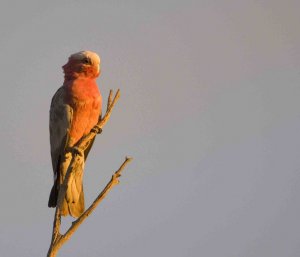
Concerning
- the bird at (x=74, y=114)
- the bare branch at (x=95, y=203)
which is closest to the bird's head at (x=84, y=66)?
the bird at (x=74, y=114)

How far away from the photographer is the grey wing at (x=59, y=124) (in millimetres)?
10492

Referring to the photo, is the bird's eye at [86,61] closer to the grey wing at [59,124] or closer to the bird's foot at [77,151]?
the grey wing at [59,124]

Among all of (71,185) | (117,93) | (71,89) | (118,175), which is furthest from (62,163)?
(118,175)

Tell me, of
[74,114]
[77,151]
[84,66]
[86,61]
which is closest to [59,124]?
[74,114]

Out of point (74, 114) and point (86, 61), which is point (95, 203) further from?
point (86, 61)

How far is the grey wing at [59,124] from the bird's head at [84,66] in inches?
13.5

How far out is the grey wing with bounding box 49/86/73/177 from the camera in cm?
1049

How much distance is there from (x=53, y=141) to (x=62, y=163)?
22.0 inches

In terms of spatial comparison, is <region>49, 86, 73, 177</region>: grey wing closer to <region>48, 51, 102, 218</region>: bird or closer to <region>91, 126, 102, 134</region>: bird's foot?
<region>48, 51, 102, 218</region>: bird

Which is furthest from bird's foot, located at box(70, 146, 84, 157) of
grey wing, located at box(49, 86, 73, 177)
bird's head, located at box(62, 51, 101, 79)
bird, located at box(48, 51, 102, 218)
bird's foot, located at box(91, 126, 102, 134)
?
bird's head, located at box(62, 51, 101, 79)

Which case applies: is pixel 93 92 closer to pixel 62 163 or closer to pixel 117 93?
pixel 62 163

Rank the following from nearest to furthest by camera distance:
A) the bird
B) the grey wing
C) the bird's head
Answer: the bird → the grey wing → the bird's head

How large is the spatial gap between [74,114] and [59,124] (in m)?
0.40

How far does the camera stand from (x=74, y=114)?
1049 cm
